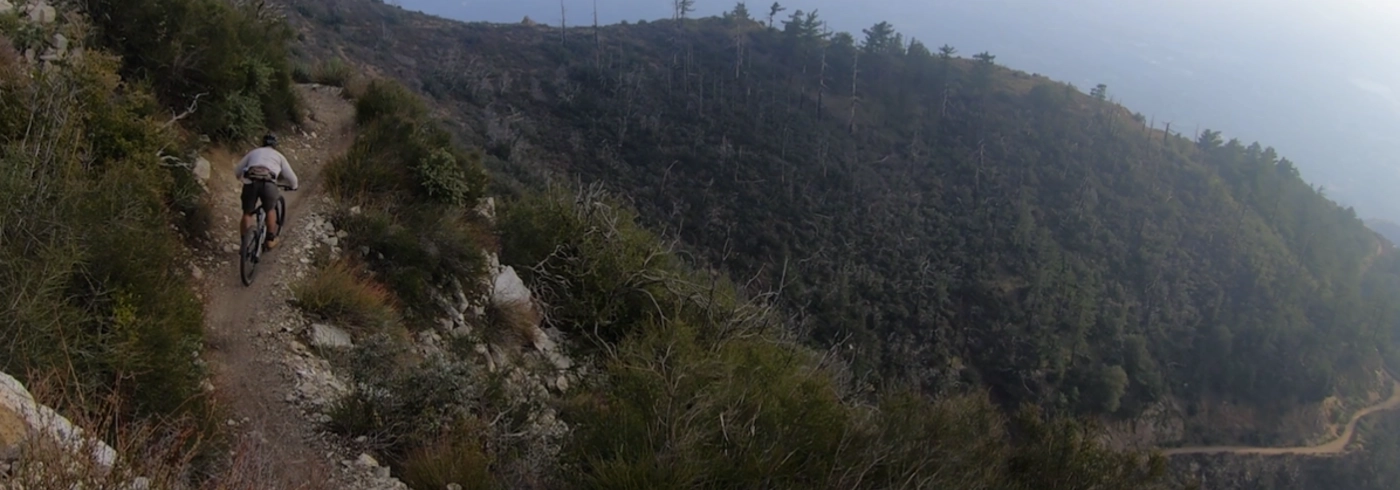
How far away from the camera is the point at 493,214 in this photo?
998 cm

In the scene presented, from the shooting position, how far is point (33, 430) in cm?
248

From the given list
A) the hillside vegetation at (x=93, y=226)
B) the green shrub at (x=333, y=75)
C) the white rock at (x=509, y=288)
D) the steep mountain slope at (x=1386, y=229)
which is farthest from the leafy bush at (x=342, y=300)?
the steep mountain slope at (x=1386, y=229)

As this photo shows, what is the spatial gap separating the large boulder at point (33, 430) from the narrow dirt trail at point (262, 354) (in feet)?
2.29

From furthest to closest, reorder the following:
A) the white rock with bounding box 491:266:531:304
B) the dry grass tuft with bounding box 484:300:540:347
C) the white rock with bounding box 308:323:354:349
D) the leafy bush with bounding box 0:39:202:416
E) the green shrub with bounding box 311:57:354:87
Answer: the green shrub with bounding box 311:57:354:87 → the white rock with bounding box 491:266:531:304 → the dry grass tuft with bounding box 484:300:540:347 → the white rock with bounding box 308:323:354:349 → the leafy bush with bounding box 0:39:202:416

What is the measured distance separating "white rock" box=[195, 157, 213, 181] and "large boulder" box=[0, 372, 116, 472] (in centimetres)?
504

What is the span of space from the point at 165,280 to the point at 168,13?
493 cm

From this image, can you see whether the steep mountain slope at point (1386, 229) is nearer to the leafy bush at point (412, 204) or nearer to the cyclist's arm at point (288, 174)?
the leafy bush at point (412, 204)

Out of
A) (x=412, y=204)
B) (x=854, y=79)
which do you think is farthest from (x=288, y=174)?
(x=854, y=79)

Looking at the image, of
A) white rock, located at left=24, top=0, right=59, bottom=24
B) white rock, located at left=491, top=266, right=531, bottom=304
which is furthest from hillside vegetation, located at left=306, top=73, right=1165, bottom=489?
white rock, located at left=24, top=0, right=59, bottom=24

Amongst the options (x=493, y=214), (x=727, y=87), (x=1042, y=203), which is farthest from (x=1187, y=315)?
(x=493, y=214)

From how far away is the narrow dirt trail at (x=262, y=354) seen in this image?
171 inches

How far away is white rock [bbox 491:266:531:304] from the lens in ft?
26.6

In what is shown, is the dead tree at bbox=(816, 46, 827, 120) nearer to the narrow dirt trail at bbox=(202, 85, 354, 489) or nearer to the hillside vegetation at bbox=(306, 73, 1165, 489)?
the hillside vegetation at bbox=(306, 73, 1165, 489)

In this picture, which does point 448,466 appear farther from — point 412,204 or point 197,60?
point 197,60
